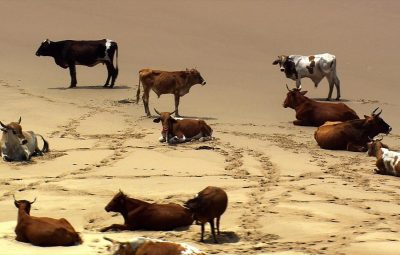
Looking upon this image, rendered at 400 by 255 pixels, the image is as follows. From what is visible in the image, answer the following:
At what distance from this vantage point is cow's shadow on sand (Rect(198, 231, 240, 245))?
9.87 meters

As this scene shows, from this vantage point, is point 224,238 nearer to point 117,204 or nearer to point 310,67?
point 117,204

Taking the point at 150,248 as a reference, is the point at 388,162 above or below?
above

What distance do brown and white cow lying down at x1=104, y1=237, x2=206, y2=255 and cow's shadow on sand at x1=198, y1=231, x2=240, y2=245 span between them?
1.25 meters

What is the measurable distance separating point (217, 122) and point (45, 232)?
9847 mm

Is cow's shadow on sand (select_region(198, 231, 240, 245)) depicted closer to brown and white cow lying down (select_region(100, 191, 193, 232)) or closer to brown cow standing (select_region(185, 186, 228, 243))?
brown cow standing (select_region(185, 186, 228, 243))

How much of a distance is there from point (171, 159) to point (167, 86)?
493cm

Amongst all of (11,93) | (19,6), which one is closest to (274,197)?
(11,93)

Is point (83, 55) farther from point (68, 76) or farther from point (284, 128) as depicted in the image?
point (284, 128)

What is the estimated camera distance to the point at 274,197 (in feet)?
39.7

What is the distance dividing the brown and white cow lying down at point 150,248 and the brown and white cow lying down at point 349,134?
330 inches

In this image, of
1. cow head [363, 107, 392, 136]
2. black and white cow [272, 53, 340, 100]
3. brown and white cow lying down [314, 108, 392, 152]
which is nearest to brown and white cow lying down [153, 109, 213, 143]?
brown and white cow lying down [314, 108, 392, 152]

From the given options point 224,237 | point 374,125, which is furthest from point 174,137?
point 224,237

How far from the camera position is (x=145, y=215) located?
33.7ft

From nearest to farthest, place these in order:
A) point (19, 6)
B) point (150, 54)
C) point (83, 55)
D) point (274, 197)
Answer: point (274, 197), point (83, 55), point (150, 54), point (19, 6)
